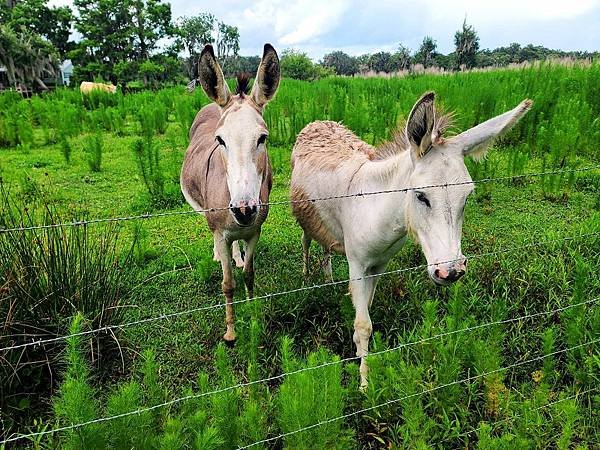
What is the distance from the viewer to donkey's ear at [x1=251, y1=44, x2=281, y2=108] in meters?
3.07

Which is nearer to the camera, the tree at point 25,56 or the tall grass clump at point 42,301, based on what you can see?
the tall grass clump at point 42,301

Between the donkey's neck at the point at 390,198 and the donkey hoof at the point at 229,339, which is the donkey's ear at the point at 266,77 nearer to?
the donkey's neck at the point at 390,198

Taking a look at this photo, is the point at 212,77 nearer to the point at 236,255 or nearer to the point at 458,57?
the point at 236,255

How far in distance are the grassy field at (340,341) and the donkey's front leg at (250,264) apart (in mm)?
145

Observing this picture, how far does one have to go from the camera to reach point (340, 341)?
3467mm

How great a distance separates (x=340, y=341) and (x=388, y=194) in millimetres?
1342

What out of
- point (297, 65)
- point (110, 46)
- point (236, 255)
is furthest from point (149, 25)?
point (236, 255)

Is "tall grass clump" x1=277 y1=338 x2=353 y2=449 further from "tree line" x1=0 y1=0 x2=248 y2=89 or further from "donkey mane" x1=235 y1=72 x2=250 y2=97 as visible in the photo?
"tree line" x1=0 y1=0 x2=248 y2=89

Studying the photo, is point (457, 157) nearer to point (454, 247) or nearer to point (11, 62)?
point (454, 247)

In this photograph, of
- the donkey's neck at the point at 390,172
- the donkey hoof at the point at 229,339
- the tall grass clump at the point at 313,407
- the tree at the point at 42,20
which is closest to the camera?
the tall grass clump at the point at 313,407

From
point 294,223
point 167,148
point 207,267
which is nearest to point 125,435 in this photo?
point 207,267

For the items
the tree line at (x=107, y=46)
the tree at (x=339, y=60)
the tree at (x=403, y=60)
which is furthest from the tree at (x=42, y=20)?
the tree at (x=339, y=60)

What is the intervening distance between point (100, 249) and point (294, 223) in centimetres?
292

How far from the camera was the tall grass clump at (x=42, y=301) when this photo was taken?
257cm
